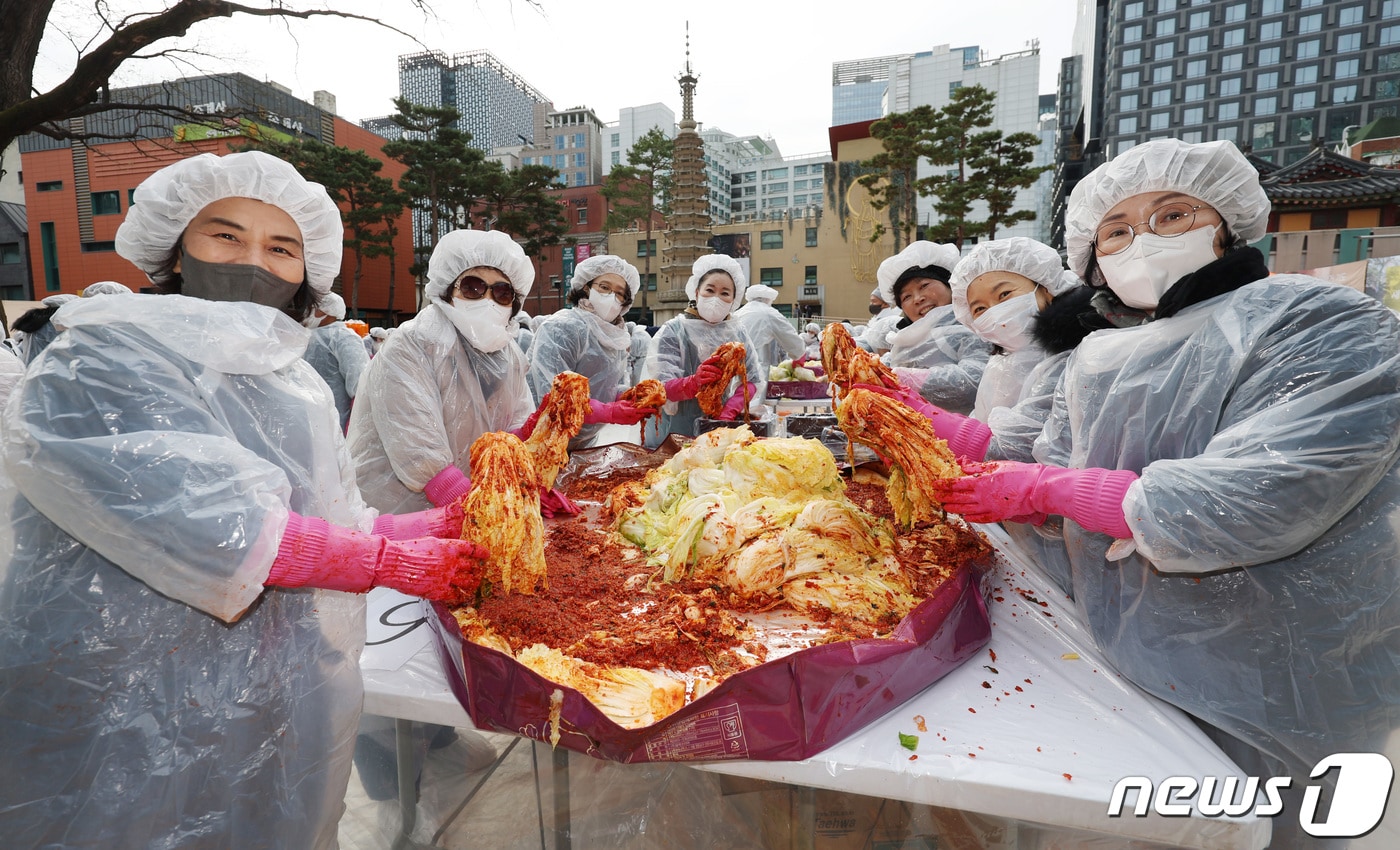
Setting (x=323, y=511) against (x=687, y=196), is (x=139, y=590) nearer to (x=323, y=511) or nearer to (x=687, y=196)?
(x=323, y=511)

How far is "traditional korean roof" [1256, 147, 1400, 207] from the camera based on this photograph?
1975 centimetres

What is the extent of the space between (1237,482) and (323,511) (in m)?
2.29

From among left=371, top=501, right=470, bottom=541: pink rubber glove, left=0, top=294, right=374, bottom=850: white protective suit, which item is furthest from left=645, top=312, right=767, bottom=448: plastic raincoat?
left=0, top=294, right=374, bottom=850: white protective suit

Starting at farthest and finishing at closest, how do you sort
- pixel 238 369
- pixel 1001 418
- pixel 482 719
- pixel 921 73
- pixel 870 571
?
pixel 921 73 < pixel 1001 418 < pixel 870 571 < pixel 482 719 < pixel 238 369

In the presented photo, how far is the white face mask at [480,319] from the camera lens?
10.2 feet

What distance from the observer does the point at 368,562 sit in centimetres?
156

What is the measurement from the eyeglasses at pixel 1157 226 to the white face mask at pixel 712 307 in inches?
152

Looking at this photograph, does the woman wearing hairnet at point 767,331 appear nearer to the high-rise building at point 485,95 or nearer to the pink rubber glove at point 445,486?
the pink rubber glove at point 445,486

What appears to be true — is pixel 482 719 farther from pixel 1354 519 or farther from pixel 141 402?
pixel 1354 519

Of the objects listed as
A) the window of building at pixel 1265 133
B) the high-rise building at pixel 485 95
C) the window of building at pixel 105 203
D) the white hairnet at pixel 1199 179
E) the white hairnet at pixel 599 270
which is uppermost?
the high-rise building at pixel 485 95

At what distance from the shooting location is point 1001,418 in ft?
9.14

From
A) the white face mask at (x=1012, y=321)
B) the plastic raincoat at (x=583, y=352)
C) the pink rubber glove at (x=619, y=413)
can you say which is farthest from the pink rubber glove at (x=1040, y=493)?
the plastic raincoat at (x=583, y=352)

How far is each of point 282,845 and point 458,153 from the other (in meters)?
33.5

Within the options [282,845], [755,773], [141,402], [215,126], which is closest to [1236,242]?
[755,773]
